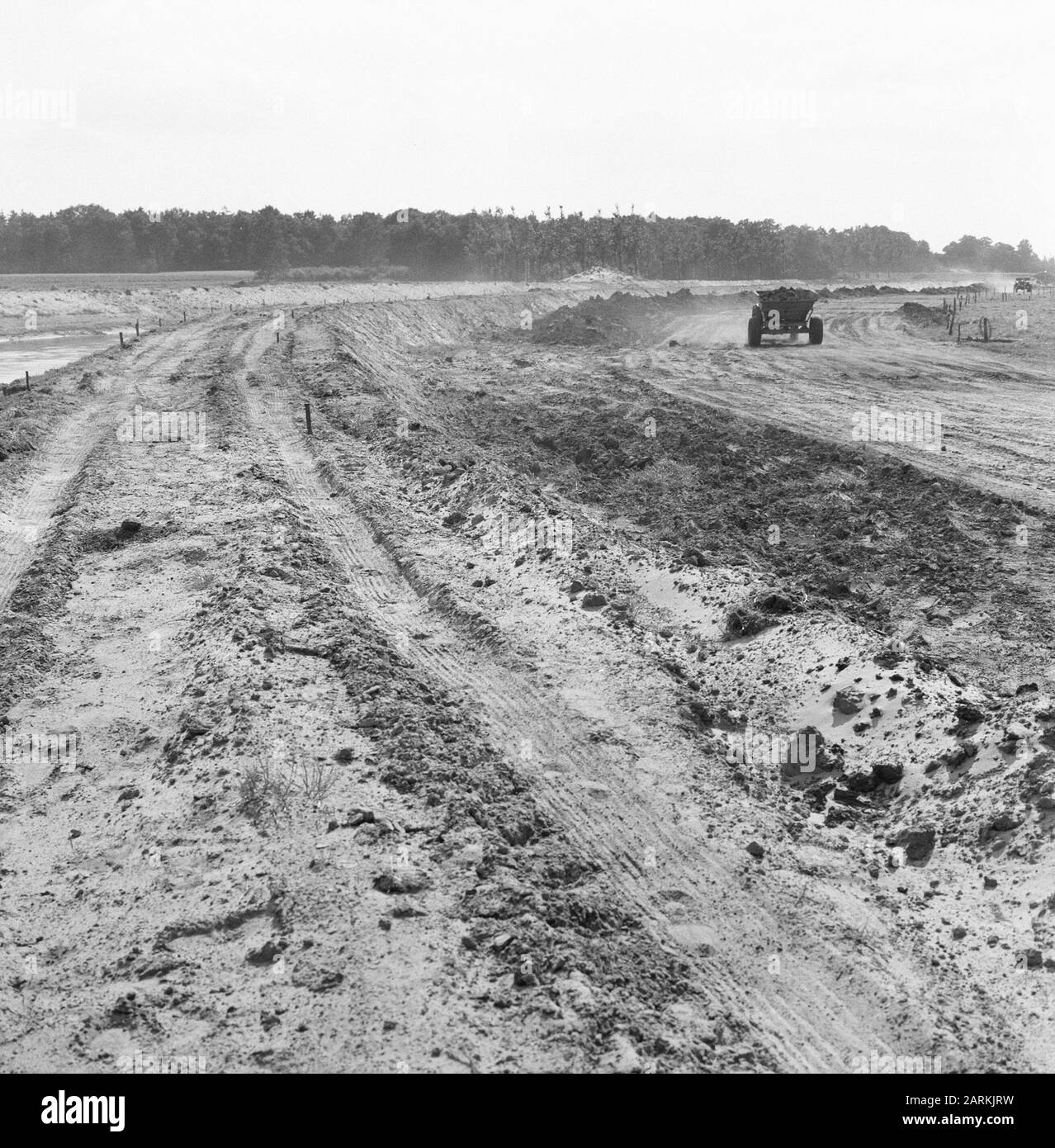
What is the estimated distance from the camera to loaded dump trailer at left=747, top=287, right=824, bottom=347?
111 ft

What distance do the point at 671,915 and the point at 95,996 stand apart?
3.03m

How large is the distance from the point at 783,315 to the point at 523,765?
97.2 feet

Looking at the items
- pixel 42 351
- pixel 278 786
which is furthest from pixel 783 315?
pixel 278 786

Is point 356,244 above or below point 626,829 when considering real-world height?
above

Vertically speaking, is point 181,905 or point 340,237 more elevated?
point 340,237

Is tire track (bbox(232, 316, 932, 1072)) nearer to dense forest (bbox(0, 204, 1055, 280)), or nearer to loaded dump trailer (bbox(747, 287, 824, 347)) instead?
loaded dump trailer (bbox(747, 287, 824, 347))

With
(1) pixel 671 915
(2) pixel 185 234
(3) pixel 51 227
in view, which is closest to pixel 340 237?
(2) pixel 185 234

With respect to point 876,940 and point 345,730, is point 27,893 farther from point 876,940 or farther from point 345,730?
point 876,940

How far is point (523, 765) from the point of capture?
752 cm

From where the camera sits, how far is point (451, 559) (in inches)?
479

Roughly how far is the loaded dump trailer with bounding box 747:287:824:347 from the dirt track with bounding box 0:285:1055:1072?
17.8 m

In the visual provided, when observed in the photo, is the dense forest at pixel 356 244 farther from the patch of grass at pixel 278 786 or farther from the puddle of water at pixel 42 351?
the patch of grass at pixel 278 786

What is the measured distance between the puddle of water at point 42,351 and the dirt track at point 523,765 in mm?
14825

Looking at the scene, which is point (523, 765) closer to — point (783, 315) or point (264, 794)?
point (264, 794)
